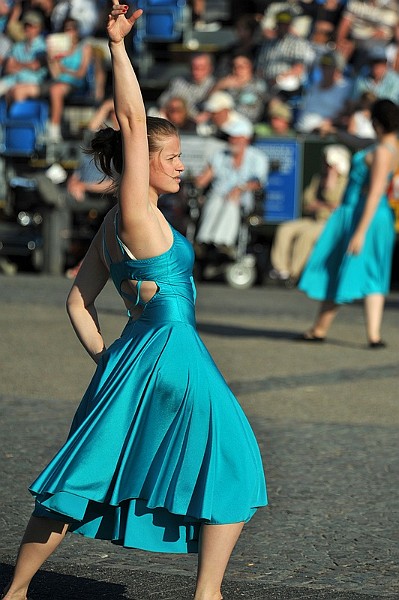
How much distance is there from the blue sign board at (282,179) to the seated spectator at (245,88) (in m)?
1.09

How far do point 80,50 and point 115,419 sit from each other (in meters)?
14.7

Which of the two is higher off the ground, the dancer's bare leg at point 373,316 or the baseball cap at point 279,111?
the baseball cap at point 279,111

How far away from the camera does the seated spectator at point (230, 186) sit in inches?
604

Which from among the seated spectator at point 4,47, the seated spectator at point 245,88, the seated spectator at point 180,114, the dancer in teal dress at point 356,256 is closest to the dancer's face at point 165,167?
the dancer in teal dress at point 356,256

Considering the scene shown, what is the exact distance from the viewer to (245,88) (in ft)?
55.0

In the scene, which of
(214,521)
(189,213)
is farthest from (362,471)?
(189,213)

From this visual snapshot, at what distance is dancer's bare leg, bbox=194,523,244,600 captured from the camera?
3.99 m

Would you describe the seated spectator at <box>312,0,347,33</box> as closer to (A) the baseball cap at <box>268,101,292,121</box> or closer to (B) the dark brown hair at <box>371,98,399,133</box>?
(A) the baseball cap at <box>268,101,292,121</box>

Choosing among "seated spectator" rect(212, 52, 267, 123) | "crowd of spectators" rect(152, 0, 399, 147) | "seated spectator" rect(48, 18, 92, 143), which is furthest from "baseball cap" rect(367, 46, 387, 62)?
"seated spectator" rect(48, 18, 92, 143)

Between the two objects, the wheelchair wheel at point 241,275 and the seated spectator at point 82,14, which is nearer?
the wheelchair wheel at point 241,275

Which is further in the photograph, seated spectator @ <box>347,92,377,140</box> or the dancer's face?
seated spectator @ <box>347,92,377,140</box>

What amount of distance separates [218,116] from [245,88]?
994mm

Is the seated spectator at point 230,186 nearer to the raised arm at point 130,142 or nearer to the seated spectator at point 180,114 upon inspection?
the seated spectator at point 180,114

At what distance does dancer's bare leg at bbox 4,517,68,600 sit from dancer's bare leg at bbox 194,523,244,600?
426 mm
